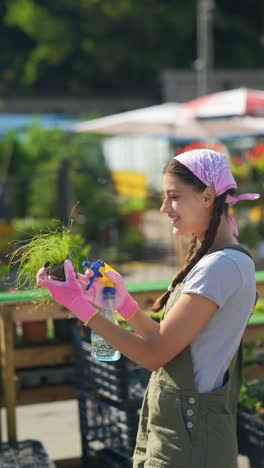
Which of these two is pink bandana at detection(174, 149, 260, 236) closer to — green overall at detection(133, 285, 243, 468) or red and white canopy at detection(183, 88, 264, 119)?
green overall at detection(133, 285, 243, 468)

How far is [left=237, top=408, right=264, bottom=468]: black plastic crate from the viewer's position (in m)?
4.39

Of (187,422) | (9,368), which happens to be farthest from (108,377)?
(187,422)

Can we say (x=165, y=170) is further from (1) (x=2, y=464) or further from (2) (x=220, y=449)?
(1) (x=2, y=464)

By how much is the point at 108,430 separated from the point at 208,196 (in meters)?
2.28

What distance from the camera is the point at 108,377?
15.2ft

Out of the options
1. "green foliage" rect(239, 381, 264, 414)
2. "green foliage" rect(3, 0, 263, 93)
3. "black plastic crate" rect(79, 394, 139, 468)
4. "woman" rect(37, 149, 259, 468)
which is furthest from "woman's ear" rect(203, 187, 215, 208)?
"green foliage" rect(3, 0, 263, 93)

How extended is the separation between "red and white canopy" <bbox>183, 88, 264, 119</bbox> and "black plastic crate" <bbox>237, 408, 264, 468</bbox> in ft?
25.3

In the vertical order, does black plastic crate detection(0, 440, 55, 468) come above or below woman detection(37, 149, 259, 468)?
below

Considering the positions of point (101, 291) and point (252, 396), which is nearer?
point (101, 291)

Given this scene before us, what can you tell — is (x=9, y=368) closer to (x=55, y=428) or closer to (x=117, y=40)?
(x=55, y=428)

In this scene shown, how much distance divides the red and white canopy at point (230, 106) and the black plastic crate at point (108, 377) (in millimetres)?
7434

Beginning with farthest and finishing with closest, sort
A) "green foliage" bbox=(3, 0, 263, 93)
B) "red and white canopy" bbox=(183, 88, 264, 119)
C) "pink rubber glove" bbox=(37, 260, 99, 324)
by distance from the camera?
"green foliage" bbox=(3, 0, 263, 93), "red and white canopy" bbox=(183, 88, 264, 119), "pink rubber glove" bbox=(37, 260, 99, 324)

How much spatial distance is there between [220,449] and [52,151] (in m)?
15.7

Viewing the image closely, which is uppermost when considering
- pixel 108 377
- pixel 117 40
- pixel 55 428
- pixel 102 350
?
pixel 117 40
